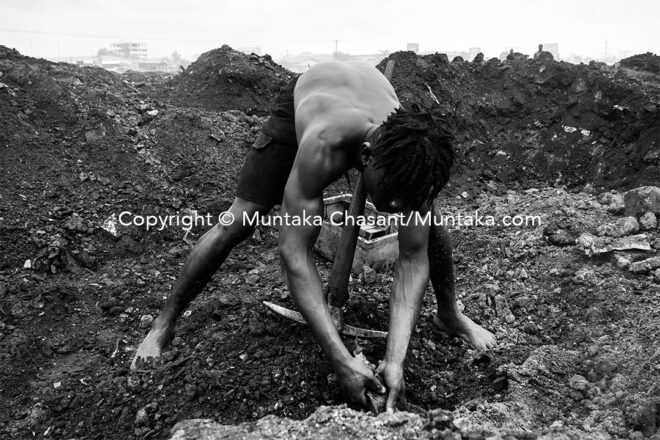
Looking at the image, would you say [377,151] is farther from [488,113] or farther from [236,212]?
[488,113]

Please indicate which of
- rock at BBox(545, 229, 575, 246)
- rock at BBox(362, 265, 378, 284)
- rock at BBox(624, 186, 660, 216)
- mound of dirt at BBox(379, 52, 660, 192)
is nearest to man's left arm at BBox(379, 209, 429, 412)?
rock at BBox(362, 265, 378, 284)

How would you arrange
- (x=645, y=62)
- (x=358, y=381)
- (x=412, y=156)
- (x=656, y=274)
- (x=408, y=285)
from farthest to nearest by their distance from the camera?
(x=645, y=62)
(x=656, y=274)
(x=408, y=285)
(x=358, y=381)
(x=412, y=156)

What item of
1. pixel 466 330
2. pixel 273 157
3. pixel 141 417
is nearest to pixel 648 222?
pixel 466 330

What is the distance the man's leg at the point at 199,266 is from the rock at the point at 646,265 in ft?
7.51

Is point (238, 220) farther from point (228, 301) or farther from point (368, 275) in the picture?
point (368, 275)

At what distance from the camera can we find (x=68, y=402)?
2506 millimetres

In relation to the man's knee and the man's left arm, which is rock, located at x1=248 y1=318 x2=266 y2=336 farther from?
the man's left arm

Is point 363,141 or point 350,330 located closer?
point 363,141

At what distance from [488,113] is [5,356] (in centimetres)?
654

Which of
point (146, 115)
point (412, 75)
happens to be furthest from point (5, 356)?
point (412, 75)

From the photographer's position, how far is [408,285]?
93.7 inches

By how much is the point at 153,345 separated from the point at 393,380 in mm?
1390

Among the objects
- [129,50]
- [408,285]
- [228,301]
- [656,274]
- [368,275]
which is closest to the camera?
[408,285]

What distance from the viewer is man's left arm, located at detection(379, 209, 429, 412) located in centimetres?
228
